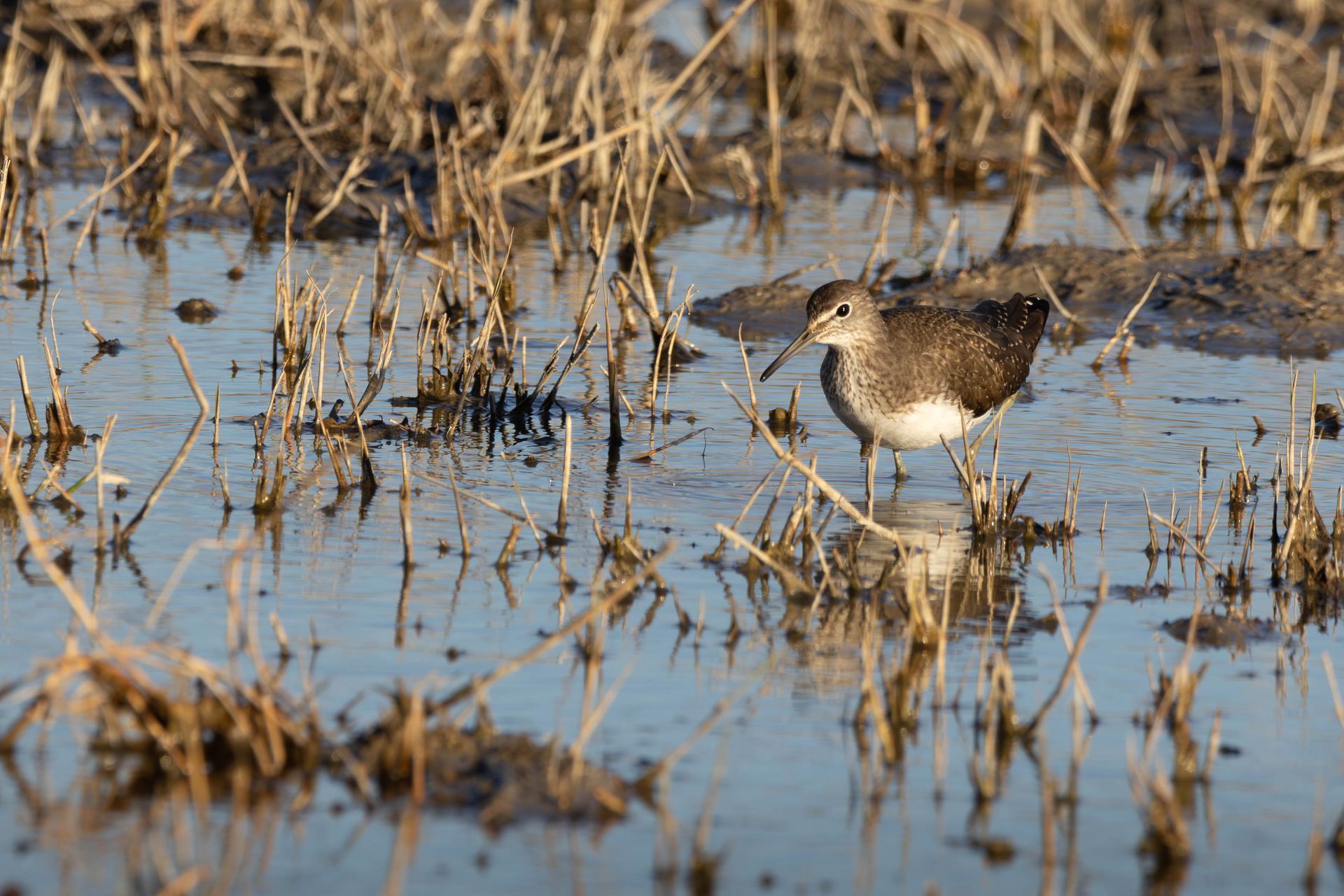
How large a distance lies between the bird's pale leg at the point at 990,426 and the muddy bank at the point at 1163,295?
7.50 feet

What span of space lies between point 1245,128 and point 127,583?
606 inches

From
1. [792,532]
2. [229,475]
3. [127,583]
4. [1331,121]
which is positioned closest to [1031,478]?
[792,532]

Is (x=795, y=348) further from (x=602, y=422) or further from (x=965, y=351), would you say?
(x=602, y=422)

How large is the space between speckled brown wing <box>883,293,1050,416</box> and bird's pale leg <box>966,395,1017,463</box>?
0.06m

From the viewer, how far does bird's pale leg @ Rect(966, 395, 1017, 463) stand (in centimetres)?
793

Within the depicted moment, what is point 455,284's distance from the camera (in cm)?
1058

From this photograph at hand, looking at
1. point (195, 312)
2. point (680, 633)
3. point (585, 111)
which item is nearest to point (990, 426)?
point (680, 633)

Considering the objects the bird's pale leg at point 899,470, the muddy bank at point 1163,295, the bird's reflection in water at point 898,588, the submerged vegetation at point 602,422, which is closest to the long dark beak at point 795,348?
the submerged vegetation at point 602,422

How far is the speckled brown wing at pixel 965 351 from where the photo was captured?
28.6 ft

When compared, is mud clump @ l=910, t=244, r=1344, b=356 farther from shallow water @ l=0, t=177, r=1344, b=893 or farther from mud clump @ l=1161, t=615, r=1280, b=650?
mud clump @ l=1161, t=615, r=1280, b=650

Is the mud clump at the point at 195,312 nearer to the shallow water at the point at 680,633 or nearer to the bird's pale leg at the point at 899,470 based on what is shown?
the shallow water at the point at 680,633

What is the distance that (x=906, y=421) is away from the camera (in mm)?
8508

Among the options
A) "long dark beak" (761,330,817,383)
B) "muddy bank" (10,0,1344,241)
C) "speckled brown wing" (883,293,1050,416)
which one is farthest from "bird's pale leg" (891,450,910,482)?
"muddy bank" (10,0,1344,241)

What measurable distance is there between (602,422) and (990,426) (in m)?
2.15
